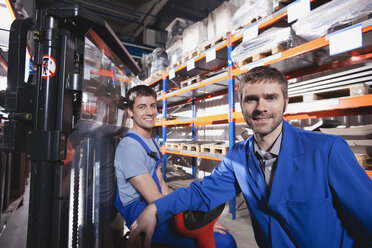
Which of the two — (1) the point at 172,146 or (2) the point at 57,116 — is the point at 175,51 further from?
(2) the point at 57,116

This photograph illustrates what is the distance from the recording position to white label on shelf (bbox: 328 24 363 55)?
6.61 feet

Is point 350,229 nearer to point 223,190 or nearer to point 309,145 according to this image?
point 309,145

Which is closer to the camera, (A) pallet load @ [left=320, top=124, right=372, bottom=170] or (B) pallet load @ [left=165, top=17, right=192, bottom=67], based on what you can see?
(A) pallet load @ [left=320, top=124, right=372, bottom=170]

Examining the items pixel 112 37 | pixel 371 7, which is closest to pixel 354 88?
pixel 371 7

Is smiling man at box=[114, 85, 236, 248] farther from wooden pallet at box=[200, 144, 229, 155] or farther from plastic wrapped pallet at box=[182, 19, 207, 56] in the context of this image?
plastic wrapped pallet at box=[182, 19, 207, 56]

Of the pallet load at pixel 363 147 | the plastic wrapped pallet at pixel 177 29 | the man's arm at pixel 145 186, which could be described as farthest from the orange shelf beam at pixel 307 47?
the plastic wrapped pallet at pixel 177 29

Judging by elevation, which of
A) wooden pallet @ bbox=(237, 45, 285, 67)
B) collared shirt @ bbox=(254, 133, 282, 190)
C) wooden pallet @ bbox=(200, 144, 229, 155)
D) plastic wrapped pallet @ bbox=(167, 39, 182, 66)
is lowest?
wooden pallet @ bbox=(200, 144, 229, 155)

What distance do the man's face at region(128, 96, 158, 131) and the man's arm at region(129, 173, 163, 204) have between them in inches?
24.0

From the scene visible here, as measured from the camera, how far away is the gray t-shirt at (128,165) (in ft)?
5.20

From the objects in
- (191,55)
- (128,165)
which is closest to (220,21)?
(191,55)

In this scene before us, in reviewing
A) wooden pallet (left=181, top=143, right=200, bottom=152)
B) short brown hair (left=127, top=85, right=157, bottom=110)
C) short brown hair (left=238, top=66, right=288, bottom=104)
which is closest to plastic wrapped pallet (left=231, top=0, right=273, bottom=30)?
short brown hair (left=238, top=66, right=288, bottom=104)

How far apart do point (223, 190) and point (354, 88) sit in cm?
205

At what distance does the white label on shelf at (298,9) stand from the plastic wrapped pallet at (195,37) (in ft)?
6.67

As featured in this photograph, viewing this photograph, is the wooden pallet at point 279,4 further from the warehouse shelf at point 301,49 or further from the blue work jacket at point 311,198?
the blue work jacket at point 311,198
